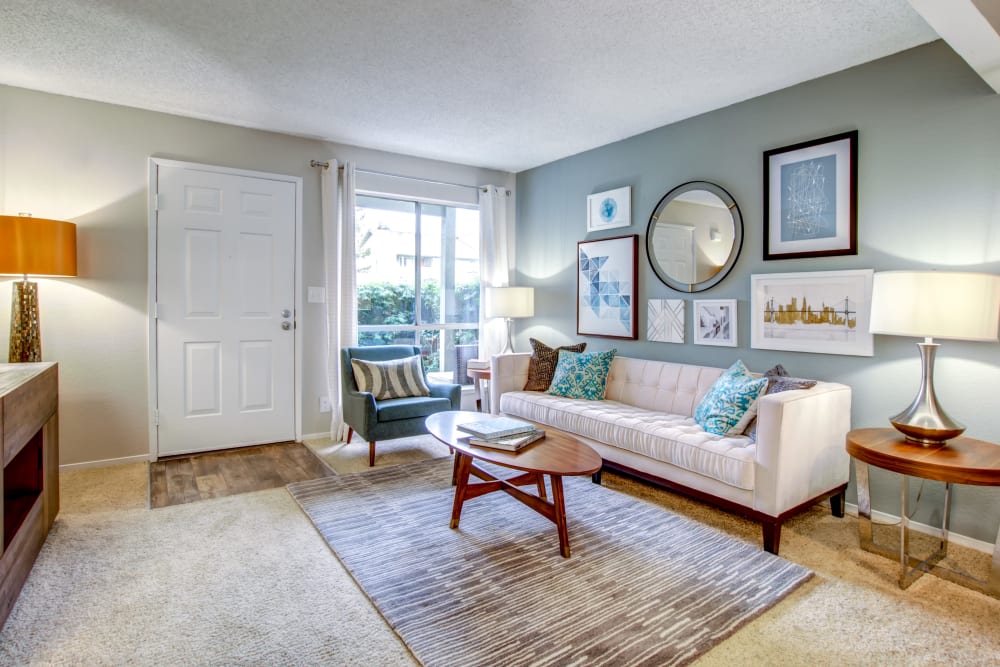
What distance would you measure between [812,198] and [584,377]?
181cm

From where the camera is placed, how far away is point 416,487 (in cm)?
317

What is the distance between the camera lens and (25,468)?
2430 millimetres

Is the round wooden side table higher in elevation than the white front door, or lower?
lower

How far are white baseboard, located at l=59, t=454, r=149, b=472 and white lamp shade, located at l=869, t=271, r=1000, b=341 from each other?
4580 mm

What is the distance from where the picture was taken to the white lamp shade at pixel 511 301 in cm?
475

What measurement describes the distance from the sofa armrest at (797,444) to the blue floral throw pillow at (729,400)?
0.83 ft

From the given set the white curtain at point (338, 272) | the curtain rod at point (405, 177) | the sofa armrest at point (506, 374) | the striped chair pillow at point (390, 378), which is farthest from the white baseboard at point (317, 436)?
the curtain rod at point (405, 177)

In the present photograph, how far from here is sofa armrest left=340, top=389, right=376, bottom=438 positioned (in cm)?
363

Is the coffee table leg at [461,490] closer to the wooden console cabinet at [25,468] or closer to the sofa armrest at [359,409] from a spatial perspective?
the sofa armrest at [359,409]

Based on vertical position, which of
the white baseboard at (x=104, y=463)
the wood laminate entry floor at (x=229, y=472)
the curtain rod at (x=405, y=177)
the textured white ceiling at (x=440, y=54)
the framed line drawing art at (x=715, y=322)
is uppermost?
the textured white ceiling at (x=440, y=54)

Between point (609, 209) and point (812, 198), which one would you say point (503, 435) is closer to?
point (812, 198)

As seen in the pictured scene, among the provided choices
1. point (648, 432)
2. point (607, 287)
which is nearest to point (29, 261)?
point (648, 432)

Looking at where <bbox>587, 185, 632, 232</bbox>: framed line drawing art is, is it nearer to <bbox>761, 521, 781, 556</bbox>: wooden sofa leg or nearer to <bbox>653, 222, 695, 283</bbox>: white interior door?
<bbox>653, 222, 695, 283</bbox>: white interior door

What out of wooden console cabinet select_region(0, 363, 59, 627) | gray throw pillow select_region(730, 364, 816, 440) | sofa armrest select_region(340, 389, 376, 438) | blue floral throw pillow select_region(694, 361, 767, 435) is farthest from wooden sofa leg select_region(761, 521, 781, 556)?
wooden console cabinet select_region(0, 363, 59, 627)
